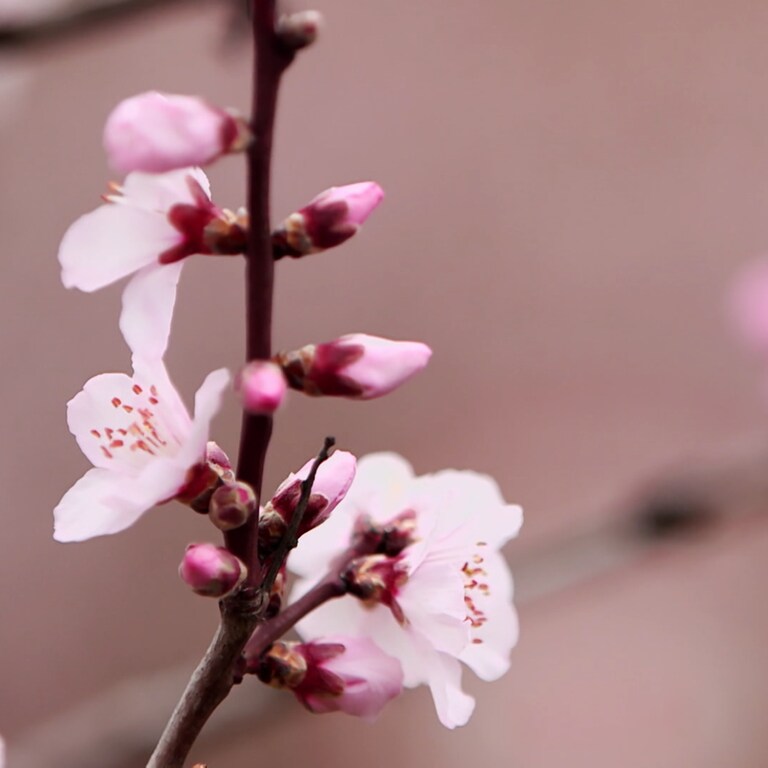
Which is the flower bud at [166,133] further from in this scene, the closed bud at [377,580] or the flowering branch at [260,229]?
the closed bud at [377,580]

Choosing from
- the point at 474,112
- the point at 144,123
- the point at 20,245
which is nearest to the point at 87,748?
the point at 144,123

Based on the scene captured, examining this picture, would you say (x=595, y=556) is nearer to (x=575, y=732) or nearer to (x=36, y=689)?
(x=575, y=732)

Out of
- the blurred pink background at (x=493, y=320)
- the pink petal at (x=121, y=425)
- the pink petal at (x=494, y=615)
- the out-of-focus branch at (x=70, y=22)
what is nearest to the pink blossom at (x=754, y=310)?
the blurred pink background at (x=493, y=320)

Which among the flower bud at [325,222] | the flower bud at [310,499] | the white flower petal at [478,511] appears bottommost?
the white flower petal at [478,511]

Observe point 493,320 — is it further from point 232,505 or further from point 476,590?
point 232,505

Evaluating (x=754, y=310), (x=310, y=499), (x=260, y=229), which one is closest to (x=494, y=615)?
(x=310, y=499)

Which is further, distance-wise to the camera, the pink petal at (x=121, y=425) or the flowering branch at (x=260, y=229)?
the pink petal at (x=121, y=425)
